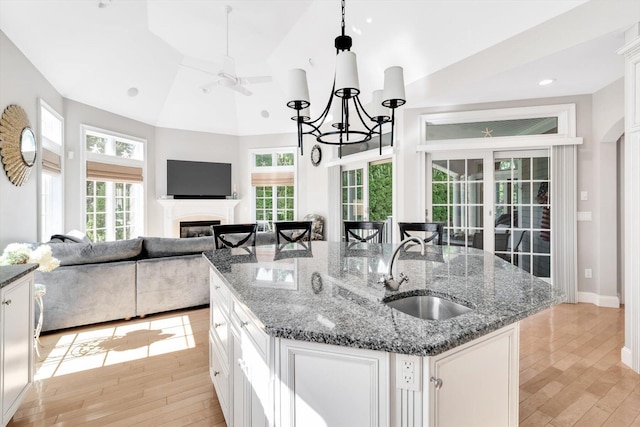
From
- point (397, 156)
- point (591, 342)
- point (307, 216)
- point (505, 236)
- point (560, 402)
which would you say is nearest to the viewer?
point (560, 402)

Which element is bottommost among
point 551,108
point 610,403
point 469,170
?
point 610,403

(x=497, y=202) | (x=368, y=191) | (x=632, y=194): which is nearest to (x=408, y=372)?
(x=632, y=194)

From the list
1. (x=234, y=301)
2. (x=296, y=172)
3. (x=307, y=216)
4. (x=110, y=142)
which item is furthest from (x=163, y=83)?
(x=234, y=301)

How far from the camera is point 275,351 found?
1065 mm

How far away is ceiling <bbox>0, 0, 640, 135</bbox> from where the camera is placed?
9.93 feet

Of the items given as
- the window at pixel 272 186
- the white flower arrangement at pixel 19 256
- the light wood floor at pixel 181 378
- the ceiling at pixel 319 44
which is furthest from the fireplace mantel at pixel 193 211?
the white flower arrangement at pixel 19 256

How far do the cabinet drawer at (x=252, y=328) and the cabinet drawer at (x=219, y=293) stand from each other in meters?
0.17

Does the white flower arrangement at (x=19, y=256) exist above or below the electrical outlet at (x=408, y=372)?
above

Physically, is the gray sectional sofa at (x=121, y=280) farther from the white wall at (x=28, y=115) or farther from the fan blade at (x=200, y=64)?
the fan blade at (x=200, y=64)

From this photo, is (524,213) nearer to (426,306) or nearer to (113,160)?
(426,306)

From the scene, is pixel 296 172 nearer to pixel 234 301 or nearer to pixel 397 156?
pixel 397 156

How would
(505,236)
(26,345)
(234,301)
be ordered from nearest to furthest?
1. (234,301)
2. (26,345)
3. (505,236)

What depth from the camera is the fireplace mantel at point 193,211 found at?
6.83 meters

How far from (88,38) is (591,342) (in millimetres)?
6608
